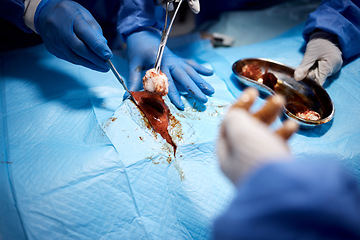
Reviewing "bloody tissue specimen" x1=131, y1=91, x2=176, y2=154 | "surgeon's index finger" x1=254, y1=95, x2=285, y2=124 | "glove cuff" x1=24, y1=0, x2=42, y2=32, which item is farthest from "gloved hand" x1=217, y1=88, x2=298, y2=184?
"glove cuff" x1=24, y1=0, x2=42, y2=32

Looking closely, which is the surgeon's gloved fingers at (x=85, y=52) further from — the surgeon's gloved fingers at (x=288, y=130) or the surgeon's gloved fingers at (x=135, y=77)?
the surgeon's gloved fingers at (x=288, y=130)

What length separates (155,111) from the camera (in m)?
1.39

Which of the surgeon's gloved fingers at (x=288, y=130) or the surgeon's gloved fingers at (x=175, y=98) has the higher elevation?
the surgeon's gloved fingers at (x=288, y=130)

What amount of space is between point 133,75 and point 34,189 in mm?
930

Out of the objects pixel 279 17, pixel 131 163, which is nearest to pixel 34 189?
pixel 131 163

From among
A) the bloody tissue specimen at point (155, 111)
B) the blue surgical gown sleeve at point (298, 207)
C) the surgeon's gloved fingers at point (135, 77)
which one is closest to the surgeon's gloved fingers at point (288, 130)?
the blue surgical gown sleeve at point (298, 207)

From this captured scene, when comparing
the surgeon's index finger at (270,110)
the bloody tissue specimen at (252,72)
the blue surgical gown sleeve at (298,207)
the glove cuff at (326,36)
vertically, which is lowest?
the bloody tissue specimen at (252,72)

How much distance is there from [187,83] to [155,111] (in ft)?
1.07

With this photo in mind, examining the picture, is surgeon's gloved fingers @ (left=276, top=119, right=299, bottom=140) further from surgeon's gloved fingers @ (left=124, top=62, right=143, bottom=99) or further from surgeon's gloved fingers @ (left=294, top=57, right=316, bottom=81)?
surgeon's gloved fingers @ (left=294, top=57, right=316, bottom=81)

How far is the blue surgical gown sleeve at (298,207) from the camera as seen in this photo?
0.43 metres

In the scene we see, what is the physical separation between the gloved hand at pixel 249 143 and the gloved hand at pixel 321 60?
4.38 feet

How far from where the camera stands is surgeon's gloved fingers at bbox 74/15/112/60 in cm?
126

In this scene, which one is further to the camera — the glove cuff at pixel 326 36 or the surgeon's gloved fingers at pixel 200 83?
the glove cuff at pixel 326 36

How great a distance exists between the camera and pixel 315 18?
1910mm
